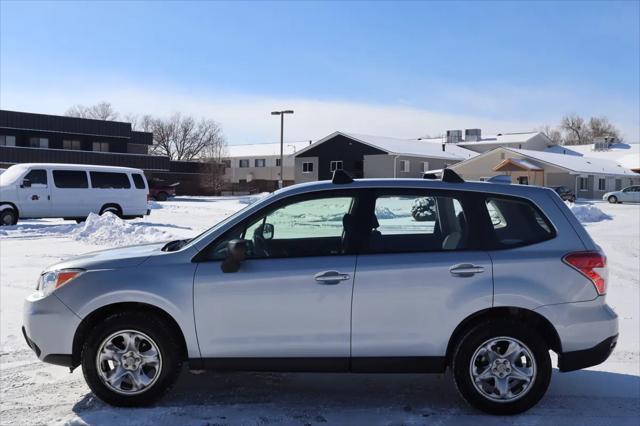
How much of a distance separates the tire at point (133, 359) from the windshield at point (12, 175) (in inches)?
658

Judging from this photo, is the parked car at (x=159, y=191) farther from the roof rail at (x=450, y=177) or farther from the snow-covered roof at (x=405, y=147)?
the roof rail at (x=450, y=177)

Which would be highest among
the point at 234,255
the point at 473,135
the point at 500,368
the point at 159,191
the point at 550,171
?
the point at 473,135

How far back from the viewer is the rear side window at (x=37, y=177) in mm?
19266

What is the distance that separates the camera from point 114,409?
4496 millimetres

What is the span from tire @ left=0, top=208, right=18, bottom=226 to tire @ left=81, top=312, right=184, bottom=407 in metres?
16.3

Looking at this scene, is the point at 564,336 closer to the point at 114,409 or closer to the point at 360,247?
the point at 360,247

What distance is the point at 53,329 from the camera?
4.49 metres

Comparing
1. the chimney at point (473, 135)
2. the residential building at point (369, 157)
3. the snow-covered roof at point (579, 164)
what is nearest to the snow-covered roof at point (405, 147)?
the residential building at point (369, 157)

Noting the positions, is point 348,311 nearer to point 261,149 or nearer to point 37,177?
point 37,177

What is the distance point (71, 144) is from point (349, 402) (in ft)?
178

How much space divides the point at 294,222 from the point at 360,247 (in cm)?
169

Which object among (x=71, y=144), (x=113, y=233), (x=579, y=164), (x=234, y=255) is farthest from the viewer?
(x=579, y=164)

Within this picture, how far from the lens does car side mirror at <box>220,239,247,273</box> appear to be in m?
4.32

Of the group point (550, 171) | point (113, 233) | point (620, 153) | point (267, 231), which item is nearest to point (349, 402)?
point (267, 231)
